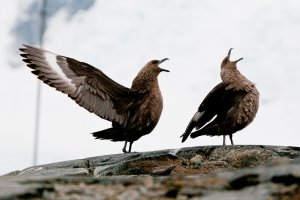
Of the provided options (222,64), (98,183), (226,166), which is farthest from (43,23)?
(98,183)

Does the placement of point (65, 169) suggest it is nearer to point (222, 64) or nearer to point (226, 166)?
point (226, 166)

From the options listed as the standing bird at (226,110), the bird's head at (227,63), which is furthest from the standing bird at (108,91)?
the bird's head at (227,63)

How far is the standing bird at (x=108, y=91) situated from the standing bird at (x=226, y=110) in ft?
2.67

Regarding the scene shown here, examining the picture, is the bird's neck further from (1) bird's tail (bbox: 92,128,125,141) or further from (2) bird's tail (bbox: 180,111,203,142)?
(2) bird's tail (bbox: 180,111,203,142)

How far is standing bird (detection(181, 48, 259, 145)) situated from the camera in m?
9.80

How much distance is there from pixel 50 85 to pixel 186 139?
2.09m

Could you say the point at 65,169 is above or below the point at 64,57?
below

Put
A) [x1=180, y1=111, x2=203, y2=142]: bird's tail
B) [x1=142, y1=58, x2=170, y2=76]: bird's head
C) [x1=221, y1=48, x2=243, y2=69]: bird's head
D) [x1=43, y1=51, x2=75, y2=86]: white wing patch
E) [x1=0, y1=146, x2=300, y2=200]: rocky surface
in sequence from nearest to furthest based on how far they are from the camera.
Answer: [x1=0, y1=146, x2=300, y2=200]: rocky surface → [x1=142, y1=58, x2=170, y2=76]: bird's head → [x1=43, y1=51, x2=75, y2=86]: white wing patch → [x1=180, y1=111, x2=203, y2=142]: bird's tail → [x1=221, y1=48, x2=243, y2=69]: bird's head

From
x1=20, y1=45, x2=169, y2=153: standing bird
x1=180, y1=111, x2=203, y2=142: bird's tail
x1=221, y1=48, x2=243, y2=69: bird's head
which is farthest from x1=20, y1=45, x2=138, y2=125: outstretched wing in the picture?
x1=221, y1=48, x2=243, y2=69: bird's head

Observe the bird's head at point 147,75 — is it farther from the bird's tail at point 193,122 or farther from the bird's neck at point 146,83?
the bird's tail at point 193,122

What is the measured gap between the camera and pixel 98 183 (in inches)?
88.6

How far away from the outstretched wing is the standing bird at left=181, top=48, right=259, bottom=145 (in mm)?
1047

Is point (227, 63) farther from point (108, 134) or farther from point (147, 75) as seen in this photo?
point (108, 134)

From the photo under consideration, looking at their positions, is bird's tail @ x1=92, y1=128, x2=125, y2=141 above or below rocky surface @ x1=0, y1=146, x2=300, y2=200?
above
